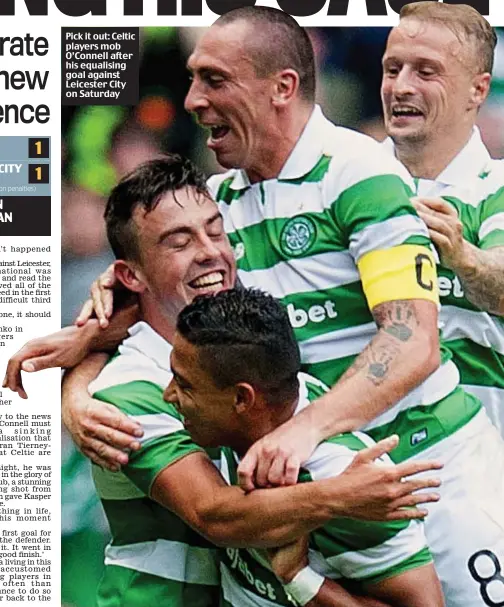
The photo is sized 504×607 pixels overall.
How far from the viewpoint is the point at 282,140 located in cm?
194

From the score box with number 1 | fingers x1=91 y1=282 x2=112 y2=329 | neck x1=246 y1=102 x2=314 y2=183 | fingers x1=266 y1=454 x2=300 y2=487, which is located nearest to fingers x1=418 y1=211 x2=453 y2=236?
neck x1=246 y1=102 x2=314 y2=183

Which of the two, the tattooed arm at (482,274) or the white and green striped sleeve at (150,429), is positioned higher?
the tattooed arm at (482,274)

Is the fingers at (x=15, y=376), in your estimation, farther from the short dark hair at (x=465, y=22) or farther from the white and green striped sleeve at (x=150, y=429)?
the short dark hair at (x=465, y=22)

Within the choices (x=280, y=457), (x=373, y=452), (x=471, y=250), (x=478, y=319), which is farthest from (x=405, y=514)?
(x=471, y=250)

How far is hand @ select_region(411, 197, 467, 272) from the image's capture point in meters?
1.93

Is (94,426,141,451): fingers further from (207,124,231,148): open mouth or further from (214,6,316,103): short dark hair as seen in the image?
(214,6,316,103): short dark hair

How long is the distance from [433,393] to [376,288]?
0.73ft

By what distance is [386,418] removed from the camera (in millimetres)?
1905

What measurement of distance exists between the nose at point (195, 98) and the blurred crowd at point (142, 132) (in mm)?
12

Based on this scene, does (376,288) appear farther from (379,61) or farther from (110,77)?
(110,77)

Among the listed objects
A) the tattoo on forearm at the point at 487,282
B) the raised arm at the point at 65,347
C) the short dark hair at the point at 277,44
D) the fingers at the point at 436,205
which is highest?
the short dark hair at the point at 277,44

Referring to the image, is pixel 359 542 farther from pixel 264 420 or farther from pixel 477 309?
pixel 477 309

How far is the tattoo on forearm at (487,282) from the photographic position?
193 centimetres

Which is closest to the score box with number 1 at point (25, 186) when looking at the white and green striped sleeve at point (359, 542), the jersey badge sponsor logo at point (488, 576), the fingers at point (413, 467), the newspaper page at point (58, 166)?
the newspaper page at point (58, 166)
